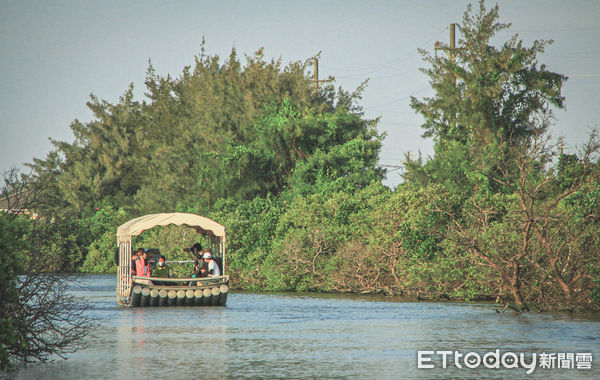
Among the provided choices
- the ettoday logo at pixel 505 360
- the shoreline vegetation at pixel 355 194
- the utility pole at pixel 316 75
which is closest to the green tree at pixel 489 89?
the shoreline vegetation at pixel 355 194

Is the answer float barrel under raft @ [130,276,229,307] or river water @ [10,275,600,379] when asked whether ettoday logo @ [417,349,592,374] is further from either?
float barrel under raft @ [130,276,229,307]

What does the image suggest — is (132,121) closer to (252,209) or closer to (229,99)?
(229,99)

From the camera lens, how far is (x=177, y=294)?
31.7 meters

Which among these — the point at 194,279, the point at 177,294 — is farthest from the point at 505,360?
the point at 177,294

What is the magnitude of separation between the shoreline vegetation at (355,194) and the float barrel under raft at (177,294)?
3913mm

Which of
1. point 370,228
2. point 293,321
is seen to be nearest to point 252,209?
point 370,228

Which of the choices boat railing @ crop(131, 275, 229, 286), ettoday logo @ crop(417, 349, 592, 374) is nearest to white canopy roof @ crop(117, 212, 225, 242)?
boat railing @ crop(131, 275, 229, 286)

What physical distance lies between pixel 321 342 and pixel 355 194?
24724mm

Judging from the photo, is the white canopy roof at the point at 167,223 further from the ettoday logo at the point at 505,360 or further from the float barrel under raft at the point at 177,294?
the ettoday logo at the point at 505,360

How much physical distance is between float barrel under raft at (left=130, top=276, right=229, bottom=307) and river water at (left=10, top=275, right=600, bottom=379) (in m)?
0.33

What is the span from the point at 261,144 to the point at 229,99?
32.5 feet

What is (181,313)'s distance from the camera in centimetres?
2988

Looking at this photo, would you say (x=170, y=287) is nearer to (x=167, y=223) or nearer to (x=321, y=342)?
(x=167, y=223)

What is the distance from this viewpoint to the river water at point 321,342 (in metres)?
15.2
